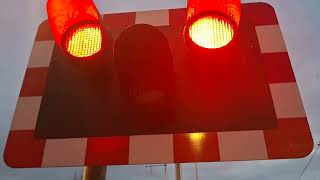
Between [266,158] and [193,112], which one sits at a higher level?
[193,112]

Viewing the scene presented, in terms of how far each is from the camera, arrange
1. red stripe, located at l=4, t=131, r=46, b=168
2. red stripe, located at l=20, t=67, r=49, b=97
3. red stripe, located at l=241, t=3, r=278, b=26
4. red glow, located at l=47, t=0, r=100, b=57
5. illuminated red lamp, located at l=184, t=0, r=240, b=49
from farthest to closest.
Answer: red stripe, located at l=241, t=3, r=278, b=26 < red stripe, located at l=20, t=67, r=49, b=97 < red stripe, located at l=4, t=131, r=46, b=168 < red glow, located at l=47, t=0, r=100, b=57 < illuminated red lamp, located at l=184, t=0, r=240, b=49

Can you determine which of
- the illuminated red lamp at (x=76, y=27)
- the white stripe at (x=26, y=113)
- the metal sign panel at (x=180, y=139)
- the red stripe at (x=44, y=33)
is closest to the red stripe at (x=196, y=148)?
the metal sign panel at (x=180, y=139)

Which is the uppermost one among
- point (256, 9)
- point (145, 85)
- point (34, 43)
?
point (145, 85)

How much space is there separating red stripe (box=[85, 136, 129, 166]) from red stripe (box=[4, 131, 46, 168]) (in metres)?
0.20

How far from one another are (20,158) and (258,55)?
101cm

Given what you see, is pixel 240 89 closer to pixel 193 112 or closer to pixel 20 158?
pixel 193 112

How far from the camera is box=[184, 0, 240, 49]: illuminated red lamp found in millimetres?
910

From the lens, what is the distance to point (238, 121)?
1.15 meters

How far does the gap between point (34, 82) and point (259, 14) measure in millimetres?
1073

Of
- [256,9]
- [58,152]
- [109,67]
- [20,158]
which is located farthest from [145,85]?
[256,9]

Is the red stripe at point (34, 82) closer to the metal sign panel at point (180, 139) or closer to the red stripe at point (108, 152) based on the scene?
the metal sign panel at point (180, 139)

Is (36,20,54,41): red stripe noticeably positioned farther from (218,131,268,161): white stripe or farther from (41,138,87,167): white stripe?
(218,131,268,161): white stripe

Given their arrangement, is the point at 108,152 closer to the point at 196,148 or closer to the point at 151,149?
the point at 151,149

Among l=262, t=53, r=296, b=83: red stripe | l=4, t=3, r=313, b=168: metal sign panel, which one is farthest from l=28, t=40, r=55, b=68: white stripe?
l=262, t=53, r=296, b=83: red stripe
